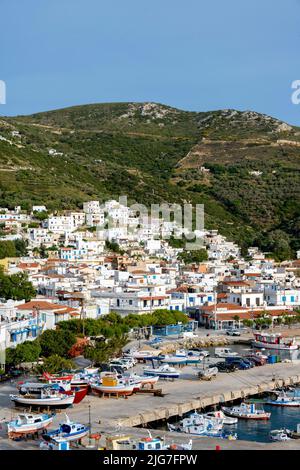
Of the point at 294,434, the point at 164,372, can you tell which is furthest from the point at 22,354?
the point at 294,434

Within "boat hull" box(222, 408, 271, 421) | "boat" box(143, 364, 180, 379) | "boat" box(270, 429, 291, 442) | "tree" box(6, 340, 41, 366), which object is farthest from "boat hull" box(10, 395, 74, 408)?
"boat" box(270, 429, 291, 442)

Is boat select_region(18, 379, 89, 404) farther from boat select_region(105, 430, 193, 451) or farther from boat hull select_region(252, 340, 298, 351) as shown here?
boat hull select_region(252, 340, 298, 351)

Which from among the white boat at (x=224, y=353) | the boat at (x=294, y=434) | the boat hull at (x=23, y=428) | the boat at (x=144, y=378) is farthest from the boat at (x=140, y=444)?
the white boat at (x=224, y=353)

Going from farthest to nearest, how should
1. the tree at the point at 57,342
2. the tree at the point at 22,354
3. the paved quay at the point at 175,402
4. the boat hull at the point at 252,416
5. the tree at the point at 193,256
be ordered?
the tree at the point at 193,256 < the tree at the point at 57,342 < the tree at the point at 22,354 < the boat hull at the point at 252,416 < the paved quay at the point at 175,402

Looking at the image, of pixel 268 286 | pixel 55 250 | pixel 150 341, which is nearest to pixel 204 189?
pixel 55 250

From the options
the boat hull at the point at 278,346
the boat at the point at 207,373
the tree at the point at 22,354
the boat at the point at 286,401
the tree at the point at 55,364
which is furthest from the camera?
the boat hull at the point at 278,346

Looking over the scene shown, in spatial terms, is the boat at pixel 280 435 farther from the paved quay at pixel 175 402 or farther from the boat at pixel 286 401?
the boat at pixel 286 401
